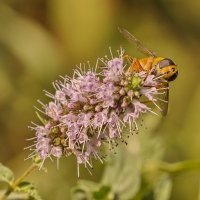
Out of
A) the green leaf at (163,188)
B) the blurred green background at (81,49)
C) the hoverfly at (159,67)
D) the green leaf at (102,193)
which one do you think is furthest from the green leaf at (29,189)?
the blurred green background at (81,49)

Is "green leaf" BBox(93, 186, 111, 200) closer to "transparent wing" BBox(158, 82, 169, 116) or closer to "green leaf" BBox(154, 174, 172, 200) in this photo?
"green leaf" BBox(154, 174, 172, 200)

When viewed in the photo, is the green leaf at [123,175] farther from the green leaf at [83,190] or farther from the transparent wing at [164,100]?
the transparent wing at [164,100]

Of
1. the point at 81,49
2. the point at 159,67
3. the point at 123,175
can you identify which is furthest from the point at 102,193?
the point at 81,49

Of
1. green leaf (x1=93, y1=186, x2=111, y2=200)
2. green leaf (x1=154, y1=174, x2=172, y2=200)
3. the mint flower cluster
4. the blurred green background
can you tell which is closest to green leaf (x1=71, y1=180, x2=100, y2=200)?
green leaf (x1=93, y1=186, x2=111, y2=200)

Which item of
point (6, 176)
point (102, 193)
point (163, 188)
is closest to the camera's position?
point (6, 176)

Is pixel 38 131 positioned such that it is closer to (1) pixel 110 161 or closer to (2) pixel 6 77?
(1) pixel 110 161

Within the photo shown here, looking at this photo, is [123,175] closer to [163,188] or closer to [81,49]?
[163,188]

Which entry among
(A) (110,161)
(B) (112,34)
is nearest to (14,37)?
(B) (112,34)
